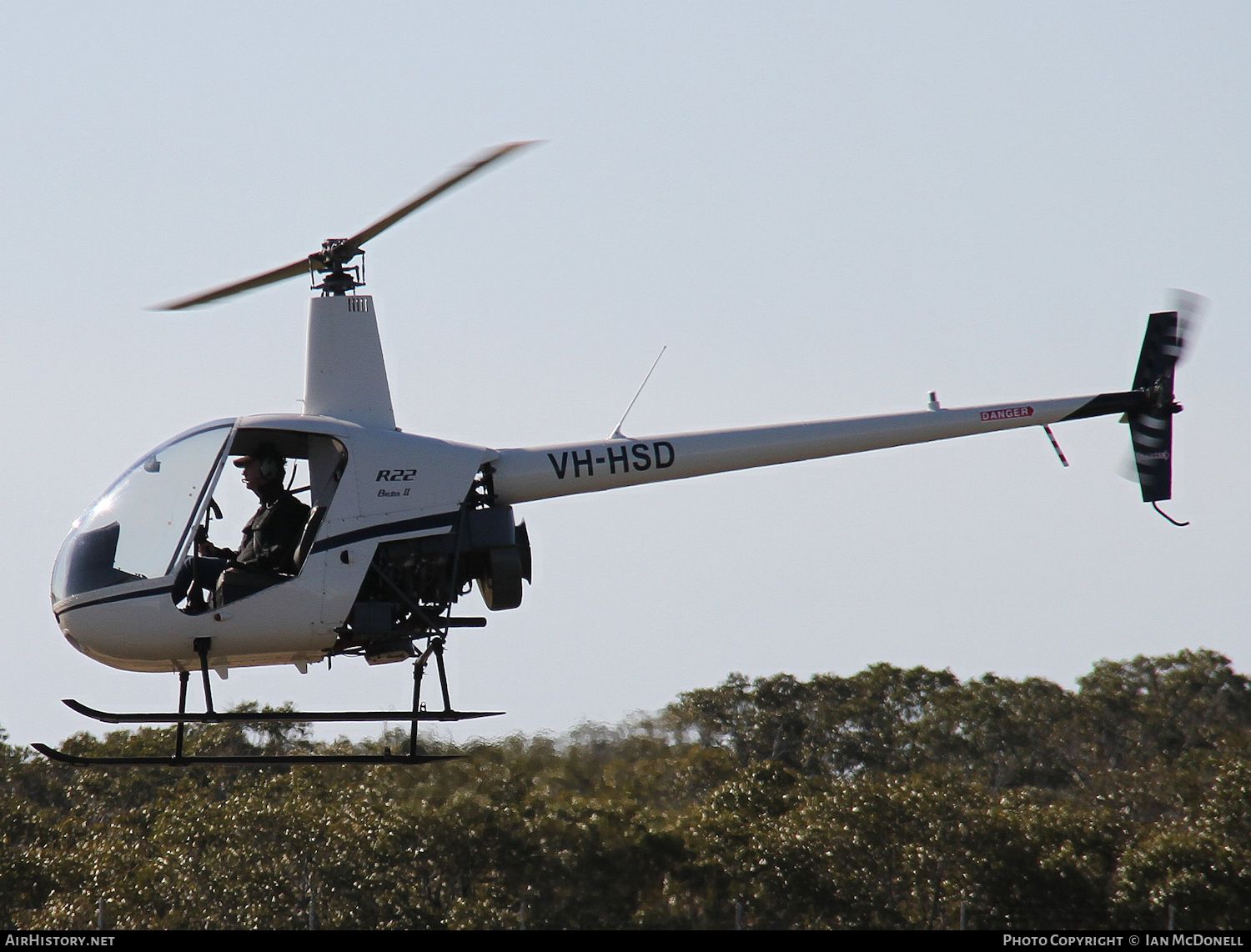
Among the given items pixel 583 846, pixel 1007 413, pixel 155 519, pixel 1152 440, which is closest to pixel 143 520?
pixel 155 519

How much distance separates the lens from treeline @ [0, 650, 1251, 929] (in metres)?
27.5

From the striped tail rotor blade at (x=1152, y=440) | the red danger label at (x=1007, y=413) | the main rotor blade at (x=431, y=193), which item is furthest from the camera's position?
the striped tail rotor blade at (x=1152, y=440)

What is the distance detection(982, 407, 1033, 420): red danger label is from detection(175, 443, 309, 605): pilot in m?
5.66

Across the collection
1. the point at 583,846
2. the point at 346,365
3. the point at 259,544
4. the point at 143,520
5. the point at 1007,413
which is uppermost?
the point at 346,365

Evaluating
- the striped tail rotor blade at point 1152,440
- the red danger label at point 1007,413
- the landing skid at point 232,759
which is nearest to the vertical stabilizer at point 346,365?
the landing skid at point 232,759

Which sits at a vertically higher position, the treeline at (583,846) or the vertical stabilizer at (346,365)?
the vertical stabilizer at (346,365)

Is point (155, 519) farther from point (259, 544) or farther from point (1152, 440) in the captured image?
point (1152, 440)

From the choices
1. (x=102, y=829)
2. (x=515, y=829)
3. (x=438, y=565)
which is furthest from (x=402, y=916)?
(x=438, y=565)

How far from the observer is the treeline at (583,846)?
90.3ft

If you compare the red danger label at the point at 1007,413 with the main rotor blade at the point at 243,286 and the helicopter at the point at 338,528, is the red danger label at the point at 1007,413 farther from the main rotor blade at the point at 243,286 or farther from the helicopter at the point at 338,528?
the main rotor blade at the point at 243,286

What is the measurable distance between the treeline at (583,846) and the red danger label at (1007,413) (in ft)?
38.2

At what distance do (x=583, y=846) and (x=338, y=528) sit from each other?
52.9ft

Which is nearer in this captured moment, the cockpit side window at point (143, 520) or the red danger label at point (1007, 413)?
the cockpit side window at point (143, 520)

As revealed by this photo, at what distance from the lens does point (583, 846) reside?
2817cm
